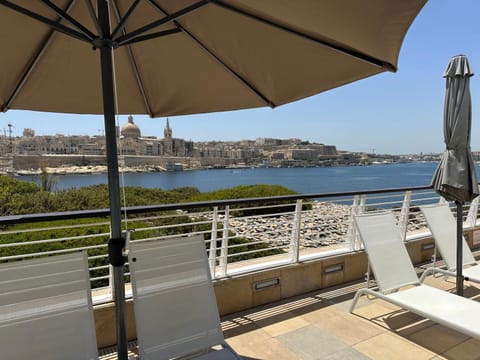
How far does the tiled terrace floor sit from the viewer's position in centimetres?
260

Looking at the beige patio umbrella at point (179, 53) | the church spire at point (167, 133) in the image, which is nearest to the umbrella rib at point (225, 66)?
the beige patio umbrella at point (179, 53)

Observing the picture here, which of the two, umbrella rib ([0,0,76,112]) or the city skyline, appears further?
the city skyline

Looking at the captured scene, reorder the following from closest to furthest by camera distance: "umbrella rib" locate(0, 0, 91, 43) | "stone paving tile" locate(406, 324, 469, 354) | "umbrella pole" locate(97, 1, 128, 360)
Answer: "umbrella rib" locate(0, 0, 91, 43)
"umbrella pole" locate(97, 1, 128, 360)
"stone paving tile" locate(406, 324, 469, 354)

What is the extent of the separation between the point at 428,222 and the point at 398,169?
4752 cm

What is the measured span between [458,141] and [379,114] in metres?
26.8

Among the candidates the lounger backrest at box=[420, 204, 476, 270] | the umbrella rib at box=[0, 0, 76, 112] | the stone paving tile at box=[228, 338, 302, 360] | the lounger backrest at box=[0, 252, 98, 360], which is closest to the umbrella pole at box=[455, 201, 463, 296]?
the lounger backrest at box=[420, 204, 476, 270]

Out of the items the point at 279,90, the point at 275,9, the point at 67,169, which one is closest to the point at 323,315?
the point at 279,90

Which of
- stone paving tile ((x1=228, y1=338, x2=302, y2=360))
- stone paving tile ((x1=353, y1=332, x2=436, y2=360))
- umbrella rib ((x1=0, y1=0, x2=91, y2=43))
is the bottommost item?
stone paving tile ((x1=353, y1=332, x2=436, y2=360))

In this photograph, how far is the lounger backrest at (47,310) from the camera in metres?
1.77

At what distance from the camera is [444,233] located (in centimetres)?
398

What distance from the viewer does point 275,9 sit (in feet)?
3.82

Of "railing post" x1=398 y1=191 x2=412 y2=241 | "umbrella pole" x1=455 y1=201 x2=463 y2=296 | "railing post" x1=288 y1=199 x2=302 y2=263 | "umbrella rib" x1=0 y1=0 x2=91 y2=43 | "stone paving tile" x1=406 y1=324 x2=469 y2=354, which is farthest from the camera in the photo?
"railing post" x1=398 y1=191 x2=412 y2=241

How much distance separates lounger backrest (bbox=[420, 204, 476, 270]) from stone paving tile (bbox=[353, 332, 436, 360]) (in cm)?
151

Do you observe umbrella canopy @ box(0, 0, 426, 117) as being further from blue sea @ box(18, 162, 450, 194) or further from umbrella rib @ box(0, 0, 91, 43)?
blue sea @ box(18, 162, 450, 194)
